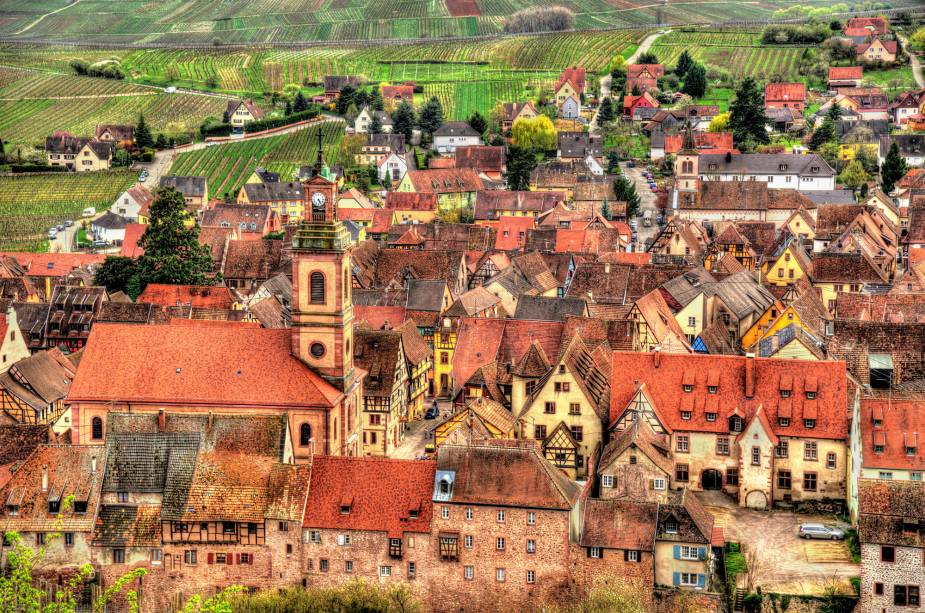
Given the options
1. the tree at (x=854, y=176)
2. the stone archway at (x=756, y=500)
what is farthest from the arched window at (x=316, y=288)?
the tree at (x=854, y=176)

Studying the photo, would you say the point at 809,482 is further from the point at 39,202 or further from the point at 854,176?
the point at 39,202

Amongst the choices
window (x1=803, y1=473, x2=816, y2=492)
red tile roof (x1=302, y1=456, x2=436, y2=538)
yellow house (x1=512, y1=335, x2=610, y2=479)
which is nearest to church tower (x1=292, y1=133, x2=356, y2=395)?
red tile roof (x1=302, y1=456, x2=436, y2=538)

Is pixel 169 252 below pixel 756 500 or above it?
above

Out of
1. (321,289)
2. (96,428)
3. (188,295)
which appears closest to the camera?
(321,289)

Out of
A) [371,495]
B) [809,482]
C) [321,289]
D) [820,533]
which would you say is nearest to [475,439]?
[371,495]

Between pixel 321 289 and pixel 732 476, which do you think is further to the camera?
pixel 732 476

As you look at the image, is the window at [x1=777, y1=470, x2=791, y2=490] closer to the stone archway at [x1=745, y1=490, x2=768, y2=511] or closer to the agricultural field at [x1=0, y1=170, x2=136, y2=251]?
the stone archway at [x1=745, y1=490, x2=768, y2=511]
